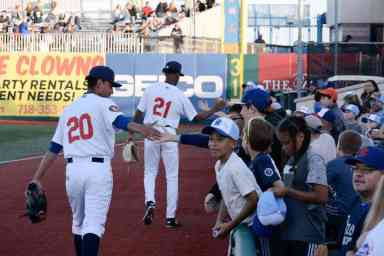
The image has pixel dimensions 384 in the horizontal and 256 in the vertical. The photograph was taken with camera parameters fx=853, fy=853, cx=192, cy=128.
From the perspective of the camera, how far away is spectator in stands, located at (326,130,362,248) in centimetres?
753

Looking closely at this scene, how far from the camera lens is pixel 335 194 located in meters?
7.69

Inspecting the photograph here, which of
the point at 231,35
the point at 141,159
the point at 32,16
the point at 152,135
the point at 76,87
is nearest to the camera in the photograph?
the point at 152,135

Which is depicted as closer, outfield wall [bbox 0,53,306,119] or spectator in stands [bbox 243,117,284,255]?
spectator in stands [bbox 243,117,284,255]

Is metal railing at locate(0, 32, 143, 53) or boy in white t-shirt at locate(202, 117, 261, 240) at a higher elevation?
metal railing at locate(0, 32, 143, 53)

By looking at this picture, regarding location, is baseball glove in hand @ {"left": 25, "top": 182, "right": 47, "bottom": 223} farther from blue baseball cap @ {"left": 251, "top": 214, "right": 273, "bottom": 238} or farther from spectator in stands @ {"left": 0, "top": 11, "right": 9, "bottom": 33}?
spectator in stands @ {"left": 0, "top": 11, "right": 9, "bottom": 33}

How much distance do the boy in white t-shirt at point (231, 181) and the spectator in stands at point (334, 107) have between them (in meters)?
4.30

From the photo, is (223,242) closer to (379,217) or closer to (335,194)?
(335,194)

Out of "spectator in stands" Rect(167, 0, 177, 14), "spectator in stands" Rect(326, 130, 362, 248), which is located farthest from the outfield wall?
A: "spectator in stands" Rect(326, 130, 362, 248)

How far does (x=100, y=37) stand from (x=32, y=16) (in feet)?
24.5

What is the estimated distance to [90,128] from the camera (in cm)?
772

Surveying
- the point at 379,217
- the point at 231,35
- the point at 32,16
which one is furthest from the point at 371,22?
the point at 379,217

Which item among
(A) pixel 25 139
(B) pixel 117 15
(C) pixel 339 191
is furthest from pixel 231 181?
(B) pixel 117 15

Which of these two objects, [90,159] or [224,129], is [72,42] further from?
[224,129]

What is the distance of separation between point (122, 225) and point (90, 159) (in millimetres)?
3871
